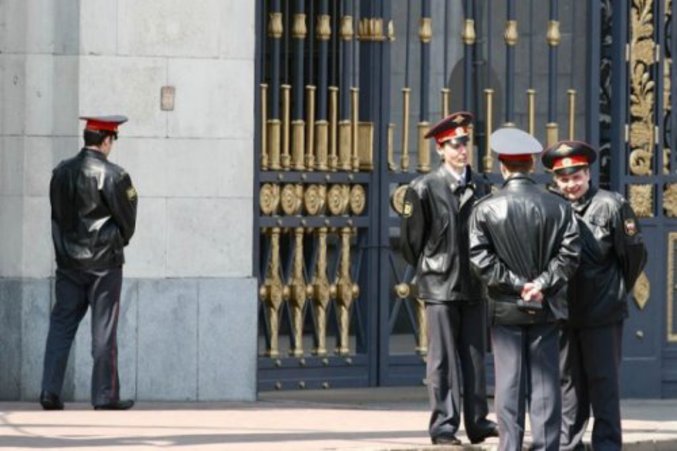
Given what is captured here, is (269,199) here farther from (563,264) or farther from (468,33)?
(563,264)

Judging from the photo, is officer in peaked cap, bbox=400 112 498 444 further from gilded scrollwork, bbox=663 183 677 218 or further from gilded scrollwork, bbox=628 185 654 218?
gilded scrollwork, bbox=663 183 677 218

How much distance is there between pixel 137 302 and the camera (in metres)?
15.6

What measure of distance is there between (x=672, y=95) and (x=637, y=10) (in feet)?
2.38

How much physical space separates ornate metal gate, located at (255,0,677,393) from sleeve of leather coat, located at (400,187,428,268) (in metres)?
3.14

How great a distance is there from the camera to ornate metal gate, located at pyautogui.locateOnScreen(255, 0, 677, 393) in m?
A: 16.5

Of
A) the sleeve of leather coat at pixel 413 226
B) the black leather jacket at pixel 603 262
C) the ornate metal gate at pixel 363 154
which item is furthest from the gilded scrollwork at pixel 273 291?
the black leather jacket at pixel 603 262

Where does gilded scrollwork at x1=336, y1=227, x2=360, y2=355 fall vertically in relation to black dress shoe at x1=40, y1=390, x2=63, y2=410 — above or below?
above

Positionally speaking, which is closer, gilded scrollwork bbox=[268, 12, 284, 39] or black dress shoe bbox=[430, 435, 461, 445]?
black dress shoe bbox=[430, 435, 461, 445]

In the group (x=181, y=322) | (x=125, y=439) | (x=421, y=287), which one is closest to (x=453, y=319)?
(x=421, y=287)

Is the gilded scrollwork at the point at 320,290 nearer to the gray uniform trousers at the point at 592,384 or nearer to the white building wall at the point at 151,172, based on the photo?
the white building wall at the point at 151,172

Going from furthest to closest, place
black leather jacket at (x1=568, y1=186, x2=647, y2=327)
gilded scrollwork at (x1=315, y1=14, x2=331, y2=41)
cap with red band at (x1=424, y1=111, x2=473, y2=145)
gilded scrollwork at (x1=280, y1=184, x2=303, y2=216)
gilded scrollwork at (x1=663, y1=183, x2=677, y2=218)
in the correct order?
gilded scrollwork at (x1=663, y1=183, x2=677, y2=218) → gilded scrollwork at (x1=315, y1=14, x2=331, y2=41) → gilded scrollwork at (x1=280, y1=184, x2=303, y2=216) → cap with red band at (x1=424, y1=111, x2=473, y2=145) → black leather jacket at (x1=568, y1=186, x2=647, y2=327)

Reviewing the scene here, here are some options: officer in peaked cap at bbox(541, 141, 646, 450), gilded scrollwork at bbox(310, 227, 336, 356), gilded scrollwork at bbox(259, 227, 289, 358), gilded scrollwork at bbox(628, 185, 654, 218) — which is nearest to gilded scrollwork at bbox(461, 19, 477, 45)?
gilded scrollwork at bbox(628, 185, 654, 218)

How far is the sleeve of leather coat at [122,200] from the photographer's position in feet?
48.5

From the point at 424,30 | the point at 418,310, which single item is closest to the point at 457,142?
the point at 424,30
